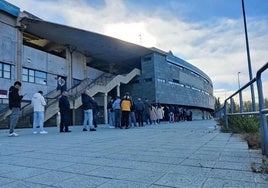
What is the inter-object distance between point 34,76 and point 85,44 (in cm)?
847

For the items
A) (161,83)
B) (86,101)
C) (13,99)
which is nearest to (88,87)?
(161,83)

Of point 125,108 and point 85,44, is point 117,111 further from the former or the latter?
point 85,44

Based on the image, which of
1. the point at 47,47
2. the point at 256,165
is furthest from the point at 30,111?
the point at 256,165

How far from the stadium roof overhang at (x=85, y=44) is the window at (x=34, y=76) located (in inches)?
179

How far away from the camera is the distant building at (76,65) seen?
24469mm

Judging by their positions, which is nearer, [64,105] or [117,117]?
[64,105]

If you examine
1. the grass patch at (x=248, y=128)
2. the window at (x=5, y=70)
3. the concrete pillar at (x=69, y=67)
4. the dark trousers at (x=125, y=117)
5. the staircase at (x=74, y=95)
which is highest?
the concrete pillar at (x=69, y=67)

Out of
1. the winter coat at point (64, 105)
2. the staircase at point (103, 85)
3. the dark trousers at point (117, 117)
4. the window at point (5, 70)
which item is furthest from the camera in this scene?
the staircase at point (103, 85)

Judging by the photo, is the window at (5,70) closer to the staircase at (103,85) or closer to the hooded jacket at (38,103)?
the staircase at (103,85)

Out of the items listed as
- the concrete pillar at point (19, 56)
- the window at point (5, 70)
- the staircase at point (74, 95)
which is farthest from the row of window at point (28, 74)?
the staircase at point (74, 95)

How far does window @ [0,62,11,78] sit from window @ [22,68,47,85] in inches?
80.8

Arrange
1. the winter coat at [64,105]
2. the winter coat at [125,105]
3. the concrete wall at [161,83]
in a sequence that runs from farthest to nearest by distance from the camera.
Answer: the concrete wall at [161,83] → the winter coat at [125,105] → the winter coat at [64,105]

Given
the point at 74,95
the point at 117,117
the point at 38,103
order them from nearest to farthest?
the point at 38,103 < the point at 117,117 < the point at 74,95

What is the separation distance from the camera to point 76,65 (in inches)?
1358
